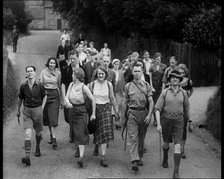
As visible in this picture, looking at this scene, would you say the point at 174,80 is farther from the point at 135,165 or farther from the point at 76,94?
the point at 76,94

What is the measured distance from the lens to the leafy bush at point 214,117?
1060cm

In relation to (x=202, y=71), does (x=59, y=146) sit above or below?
below

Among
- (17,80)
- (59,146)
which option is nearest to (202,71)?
(17,80)

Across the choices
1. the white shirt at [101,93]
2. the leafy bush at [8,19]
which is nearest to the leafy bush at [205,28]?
the white shirt at [101,93]

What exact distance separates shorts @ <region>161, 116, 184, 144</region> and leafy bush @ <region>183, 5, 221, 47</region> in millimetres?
9304

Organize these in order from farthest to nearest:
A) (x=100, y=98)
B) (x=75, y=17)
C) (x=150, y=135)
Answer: (x=75, y=17) < (x=150, y=135) < (x=100, y=98)

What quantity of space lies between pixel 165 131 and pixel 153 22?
12260 mm

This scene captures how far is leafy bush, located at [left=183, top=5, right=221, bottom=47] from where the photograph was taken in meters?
16.9

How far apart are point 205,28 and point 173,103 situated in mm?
9970

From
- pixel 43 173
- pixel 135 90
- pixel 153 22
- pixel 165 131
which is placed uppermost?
pixel 153 22

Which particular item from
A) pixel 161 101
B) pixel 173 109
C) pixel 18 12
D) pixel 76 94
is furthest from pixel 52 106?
pixel 18 12

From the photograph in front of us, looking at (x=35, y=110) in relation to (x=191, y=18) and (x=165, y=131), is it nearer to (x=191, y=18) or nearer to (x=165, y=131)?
(x=165, y=131)

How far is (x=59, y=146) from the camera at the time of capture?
10.1 meters

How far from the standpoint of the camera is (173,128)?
798 cm
